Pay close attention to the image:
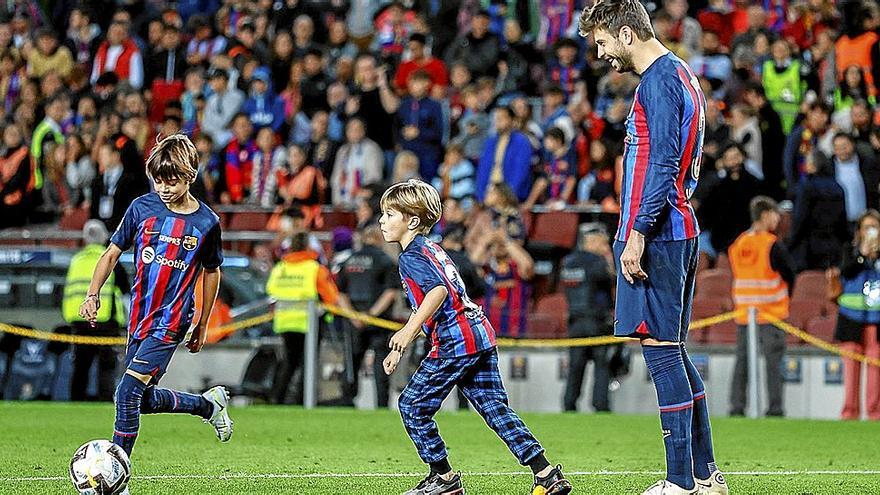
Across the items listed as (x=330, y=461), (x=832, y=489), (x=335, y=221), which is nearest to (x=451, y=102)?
(x=335, y=221)

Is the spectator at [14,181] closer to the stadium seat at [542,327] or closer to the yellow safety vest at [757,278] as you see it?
the stadium seat at [542,327]

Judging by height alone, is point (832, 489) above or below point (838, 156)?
below

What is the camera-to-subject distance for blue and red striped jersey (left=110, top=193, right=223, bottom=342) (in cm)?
793

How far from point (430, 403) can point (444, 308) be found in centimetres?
44

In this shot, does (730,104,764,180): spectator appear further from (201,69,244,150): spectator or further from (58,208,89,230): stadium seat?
(58,208,89,230): stadium seat

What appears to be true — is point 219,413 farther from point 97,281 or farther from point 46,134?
point 46,134

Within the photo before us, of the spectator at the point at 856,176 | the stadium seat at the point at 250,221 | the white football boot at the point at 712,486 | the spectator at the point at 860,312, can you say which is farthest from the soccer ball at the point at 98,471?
the stadium seat at the point at 250,221

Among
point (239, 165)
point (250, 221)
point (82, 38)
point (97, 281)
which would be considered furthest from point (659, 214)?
point (82, 38)

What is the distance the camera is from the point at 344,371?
1683cm

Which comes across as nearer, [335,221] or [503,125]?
[503,125]

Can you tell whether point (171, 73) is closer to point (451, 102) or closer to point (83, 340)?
point (451, 102)

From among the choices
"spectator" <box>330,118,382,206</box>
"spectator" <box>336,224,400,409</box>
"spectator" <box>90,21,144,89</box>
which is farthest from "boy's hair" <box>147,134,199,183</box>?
"spectator" <box>90,21,144,89</box>

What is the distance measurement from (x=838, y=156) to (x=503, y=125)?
369 cm

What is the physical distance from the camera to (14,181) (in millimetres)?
20547
